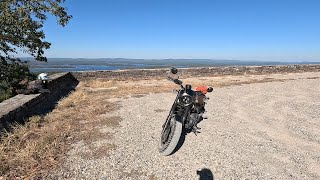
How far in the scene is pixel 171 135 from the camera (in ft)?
17.5

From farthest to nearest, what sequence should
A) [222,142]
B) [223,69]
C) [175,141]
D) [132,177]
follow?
1. [223,69]
2. [222,142]
3. [175,141]
4. [132,177]

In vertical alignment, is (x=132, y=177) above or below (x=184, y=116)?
below

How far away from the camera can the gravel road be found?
15.3 feet

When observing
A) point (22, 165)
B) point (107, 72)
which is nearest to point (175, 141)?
point (22, 165)

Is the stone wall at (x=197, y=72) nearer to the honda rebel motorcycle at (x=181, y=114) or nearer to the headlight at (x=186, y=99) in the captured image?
the honda rebel motorcycle at (x=181, y=114)

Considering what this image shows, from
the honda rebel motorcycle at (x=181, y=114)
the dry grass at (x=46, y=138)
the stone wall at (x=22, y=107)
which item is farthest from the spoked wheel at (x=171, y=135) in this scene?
the stone wall at (x=22, y=107)

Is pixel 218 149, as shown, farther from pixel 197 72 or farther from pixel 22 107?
pixel 197 72

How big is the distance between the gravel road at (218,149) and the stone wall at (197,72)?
1308 centimetres

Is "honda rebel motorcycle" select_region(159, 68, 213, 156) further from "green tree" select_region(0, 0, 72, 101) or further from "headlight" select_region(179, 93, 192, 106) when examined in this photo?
"green tree" select_region(0, 0, 72, 101)

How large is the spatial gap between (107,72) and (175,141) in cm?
1801

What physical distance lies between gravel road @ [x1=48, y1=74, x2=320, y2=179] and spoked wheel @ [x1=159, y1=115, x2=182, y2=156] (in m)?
0.16

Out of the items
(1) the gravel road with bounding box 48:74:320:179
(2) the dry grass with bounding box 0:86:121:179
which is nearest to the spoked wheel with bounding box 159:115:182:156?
(1) the gravel road with bounding box 48:74:320:179

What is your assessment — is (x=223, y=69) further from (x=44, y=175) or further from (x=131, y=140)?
(x=44, y=175)

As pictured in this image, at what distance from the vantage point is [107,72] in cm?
2256
